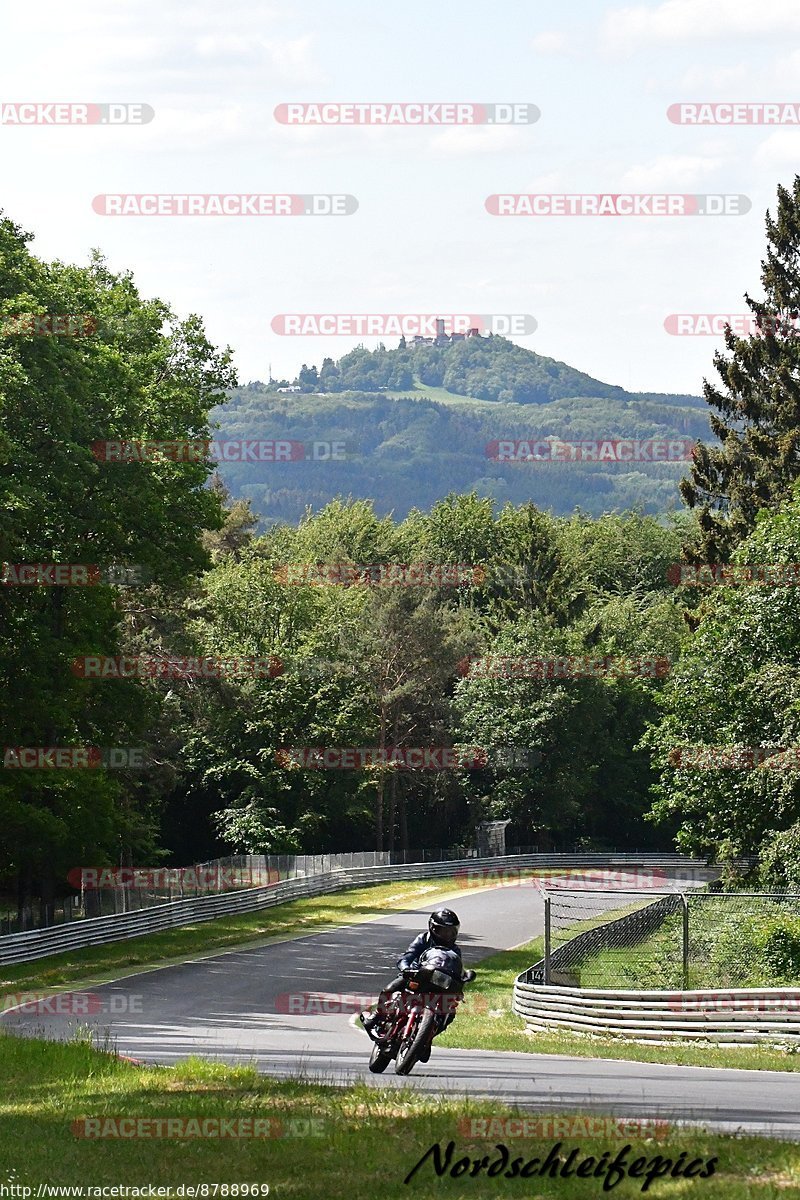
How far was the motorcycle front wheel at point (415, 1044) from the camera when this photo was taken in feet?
46.0

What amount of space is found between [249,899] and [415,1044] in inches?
1411

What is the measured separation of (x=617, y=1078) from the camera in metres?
15.8

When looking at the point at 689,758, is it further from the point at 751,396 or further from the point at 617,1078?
the point at 751,396

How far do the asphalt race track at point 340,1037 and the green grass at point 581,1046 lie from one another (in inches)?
34.1

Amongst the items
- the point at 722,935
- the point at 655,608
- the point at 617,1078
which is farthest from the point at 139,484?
the point at 655,608

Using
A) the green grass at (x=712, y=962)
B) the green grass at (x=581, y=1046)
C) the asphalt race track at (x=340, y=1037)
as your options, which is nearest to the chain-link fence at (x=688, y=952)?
the green grass at (x=712, y=962)

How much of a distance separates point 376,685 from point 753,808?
43342 millimetres

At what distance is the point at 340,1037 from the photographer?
2247 centimetres

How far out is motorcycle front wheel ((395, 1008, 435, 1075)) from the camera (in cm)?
1401

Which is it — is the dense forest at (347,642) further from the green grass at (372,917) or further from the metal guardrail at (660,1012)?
the metal guardrail at (660,1012)


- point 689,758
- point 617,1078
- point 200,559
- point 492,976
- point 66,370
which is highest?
point 66,370

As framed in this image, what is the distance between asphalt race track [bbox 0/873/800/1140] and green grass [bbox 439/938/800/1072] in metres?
0.87

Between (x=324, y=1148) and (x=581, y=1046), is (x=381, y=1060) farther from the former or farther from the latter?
(x=581, y=1046)

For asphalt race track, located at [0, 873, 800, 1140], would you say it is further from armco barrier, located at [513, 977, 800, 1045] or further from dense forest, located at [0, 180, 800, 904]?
dense forest, located at [0, 180, 800, 904]
